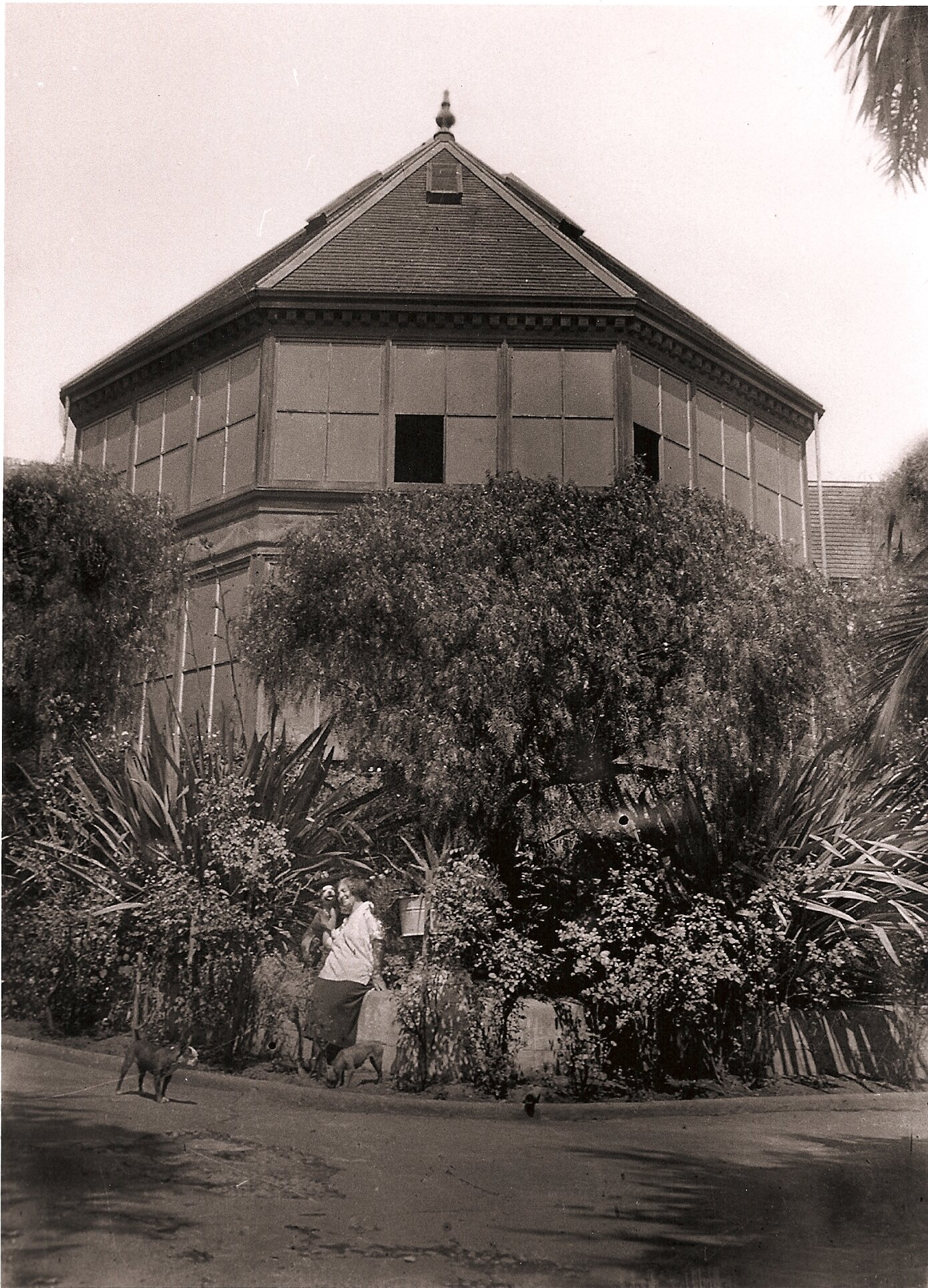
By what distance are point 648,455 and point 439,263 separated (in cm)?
176

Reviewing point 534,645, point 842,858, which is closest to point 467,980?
point 534,645

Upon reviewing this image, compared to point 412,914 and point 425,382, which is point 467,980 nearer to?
point 412,914

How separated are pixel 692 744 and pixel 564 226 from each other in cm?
295

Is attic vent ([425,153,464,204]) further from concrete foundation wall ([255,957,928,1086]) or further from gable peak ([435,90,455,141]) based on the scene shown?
concrete foundation wall ([255,957,928,1086])

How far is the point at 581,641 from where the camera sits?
6.15 metres

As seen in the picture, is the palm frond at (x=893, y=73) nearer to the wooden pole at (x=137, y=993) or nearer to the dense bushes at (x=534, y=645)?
the dense bushes at (x=534, y=645)

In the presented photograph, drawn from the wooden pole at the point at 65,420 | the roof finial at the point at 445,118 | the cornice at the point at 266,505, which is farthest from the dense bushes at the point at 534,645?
the roof finial at the point at 445,118

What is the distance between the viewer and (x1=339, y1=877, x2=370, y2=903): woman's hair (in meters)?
5.76

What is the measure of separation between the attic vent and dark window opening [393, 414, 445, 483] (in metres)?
1.28

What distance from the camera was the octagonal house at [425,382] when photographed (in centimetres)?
643

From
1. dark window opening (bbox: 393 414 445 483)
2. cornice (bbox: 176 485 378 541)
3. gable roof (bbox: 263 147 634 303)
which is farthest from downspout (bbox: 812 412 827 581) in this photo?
cornice (bbox: 176 485 378 541)

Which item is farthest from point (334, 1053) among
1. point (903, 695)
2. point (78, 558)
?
point (903, 695)

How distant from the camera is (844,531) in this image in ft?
22.2

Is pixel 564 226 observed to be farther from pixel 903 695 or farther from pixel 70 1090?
pixel 70 1090
